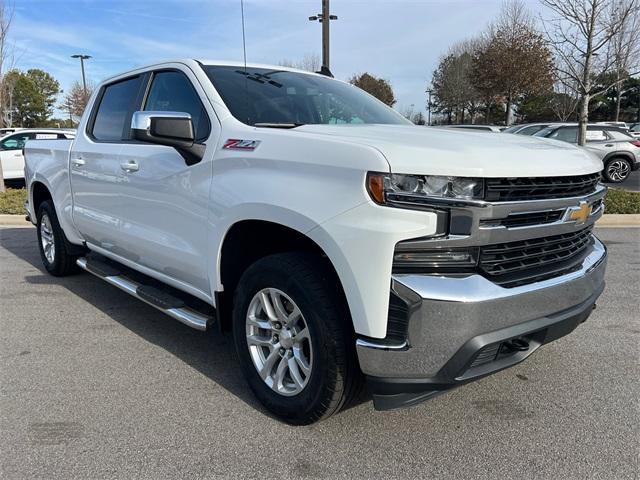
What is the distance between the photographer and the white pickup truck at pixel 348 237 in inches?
87.1

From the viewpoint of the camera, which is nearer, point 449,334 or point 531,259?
point 449,334

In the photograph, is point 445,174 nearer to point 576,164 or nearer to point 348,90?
point 576,164

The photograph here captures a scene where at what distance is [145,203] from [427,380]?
230cm

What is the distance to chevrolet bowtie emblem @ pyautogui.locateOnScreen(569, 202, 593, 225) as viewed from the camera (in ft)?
8.59

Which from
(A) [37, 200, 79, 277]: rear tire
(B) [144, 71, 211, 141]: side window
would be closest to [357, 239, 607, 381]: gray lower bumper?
(B) [144, 71, 211, 141]: side window

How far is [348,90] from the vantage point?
4246 mm

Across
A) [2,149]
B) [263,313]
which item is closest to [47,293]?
[263,313]

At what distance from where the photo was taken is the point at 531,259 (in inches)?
98.7

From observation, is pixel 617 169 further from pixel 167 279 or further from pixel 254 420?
pixel 254 420

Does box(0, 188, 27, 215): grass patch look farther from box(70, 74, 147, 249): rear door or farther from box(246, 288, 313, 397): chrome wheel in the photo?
box(246, 288, 313, 397): chrome wheel

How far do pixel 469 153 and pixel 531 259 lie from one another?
62 cm

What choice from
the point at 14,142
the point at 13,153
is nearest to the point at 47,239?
the point at 13,153

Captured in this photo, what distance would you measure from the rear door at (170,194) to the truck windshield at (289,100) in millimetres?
193

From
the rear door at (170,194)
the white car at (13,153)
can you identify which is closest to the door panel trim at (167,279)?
the rear door at (170,194)
